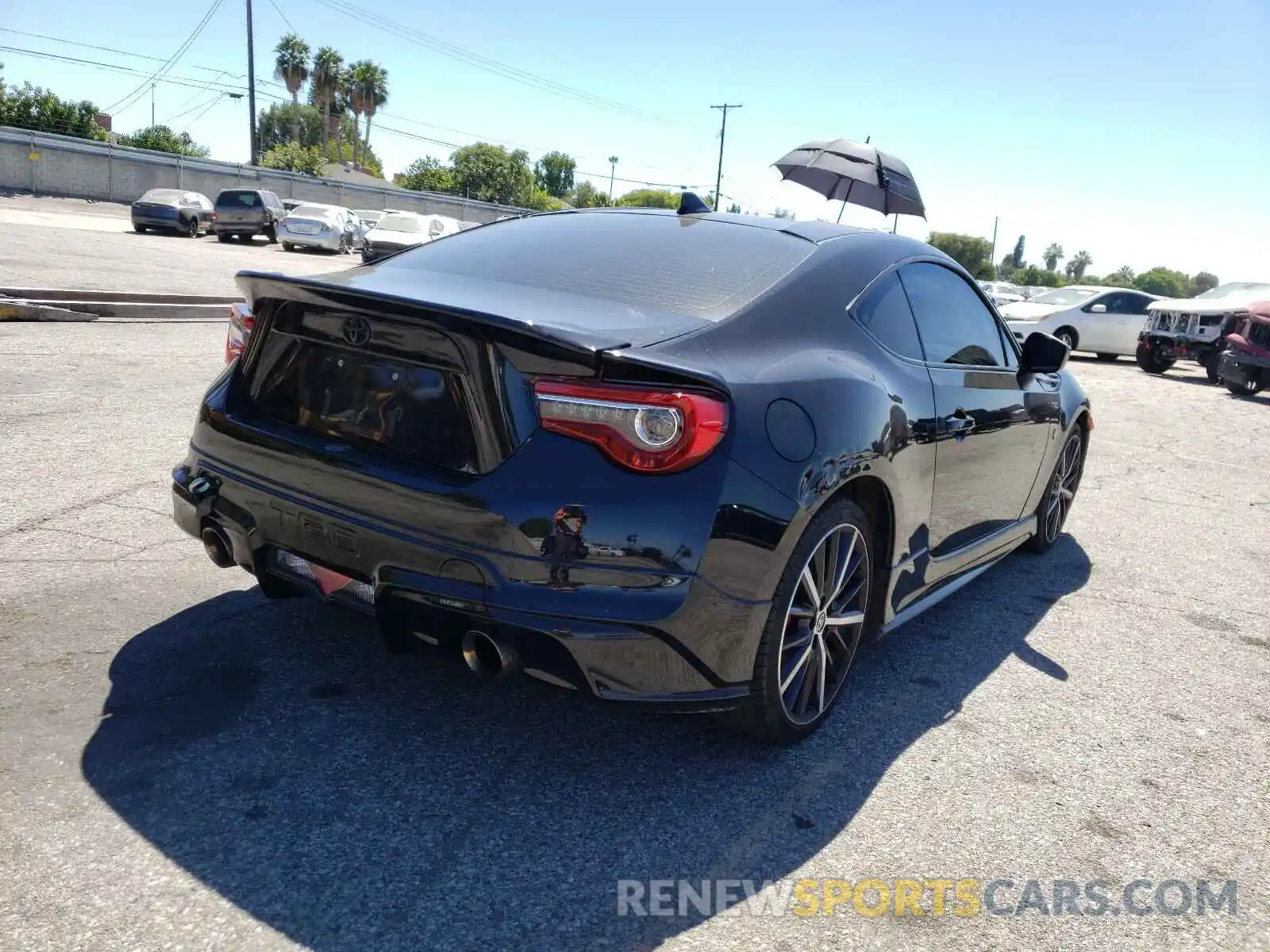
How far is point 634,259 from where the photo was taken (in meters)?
3.45

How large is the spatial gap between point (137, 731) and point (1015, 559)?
14.9ft

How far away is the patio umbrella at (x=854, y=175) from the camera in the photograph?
39.8 ft

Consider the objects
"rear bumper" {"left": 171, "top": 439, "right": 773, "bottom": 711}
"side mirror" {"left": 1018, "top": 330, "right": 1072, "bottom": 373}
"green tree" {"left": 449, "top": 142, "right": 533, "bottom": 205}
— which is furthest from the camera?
"green tree" {"left": 449, "top": 142, "right": 533, "bottom": 205}

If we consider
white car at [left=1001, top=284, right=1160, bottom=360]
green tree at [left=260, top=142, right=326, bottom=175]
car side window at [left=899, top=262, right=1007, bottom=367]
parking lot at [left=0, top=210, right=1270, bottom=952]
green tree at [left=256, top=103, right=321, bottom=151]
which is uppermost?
green tree at [left=256, top=103, right=321, bottom=151]

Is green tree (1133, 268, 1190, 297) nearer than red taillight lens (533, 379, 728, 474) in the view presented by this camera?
No

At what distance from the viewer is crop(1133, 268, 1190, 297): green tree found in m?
122

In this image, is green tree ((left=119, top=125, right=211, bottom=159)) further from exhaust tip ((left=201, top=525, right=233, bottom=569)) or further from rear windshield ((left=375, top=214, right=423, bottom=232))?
exhaust tip ((left=201, top=525, right=233, bottom=569))

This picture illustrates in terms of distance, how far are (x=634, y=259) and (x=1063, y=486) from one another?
351 cm

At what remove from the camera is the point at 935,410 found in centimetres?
368

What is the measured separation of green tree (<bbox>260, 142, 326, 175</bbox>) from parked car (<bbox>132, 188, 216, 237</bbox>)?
45235mm

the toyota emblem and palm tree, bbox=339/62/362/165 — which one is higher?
palm tree, bbox=339/62/362/165

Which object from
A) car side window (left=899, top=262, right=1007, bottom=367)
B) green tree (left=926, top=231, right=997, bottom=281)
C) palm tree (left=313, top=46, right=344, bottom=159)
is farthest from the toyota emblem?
green tree (left=926, top=231, right=997, bottom=281)

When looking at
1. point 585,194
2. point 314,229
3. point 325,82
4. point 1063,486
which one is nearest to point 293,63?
point 325,82

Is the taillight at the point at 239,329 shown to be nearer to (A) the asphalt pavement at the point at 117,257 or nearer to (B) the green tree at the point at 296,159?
(A) the asphalt pavement at the point at 117,257
